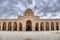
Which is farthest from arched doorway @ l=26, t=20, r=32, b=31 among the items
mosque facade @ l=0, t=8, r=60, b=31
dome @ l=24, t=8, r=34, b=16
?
dome @ l=24, t=8, r=34, b=16

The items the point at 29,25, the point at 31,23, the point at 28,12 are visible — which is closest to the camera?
the point at 28,12

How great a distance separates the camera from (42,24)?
4931 centimetres

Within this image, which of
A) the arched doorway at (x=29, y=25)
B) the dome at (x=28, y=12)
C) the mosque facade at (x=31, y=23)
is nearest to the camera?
the mosque facade at (x=31, y=23)

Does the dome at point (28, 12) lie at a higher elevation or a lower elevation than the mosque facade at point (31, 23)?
higher

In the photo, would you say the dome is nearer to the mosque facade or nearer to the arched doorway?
the mosque facade

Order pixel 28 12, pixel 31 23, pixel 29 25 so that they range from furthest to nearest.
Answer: pixel 29 25, pixel 31 23, pixel 28 12

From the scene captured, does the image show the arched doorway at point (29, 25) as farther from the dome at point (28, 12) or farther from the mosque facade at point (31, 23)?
the dome at point (28, 12)

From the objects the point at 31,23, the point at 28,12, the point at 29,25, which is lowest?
the point at 29,25

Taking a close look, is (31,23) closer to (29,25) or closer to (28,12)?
(29,25)

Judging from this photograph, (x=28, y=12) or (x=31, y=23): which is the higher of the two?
(x=28, y=12)

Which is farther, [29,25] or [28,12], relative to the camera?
[29,25]

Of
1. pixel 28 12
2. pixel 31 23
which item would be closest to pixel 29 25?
pixel 31 23

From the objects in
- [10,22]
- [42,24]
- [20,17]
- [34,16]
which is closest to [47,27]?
[42,24]

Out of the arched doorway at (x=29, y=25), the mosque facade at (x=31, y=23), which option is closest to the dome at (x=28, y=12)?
the mosque facade at (x=31, y=23)
